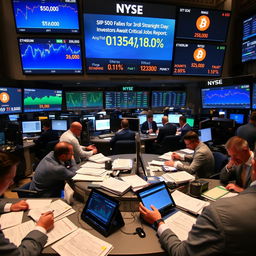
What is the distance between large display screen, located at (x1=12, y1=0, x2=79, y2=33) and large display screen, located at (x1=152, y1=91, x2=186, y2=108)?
12.4 ft

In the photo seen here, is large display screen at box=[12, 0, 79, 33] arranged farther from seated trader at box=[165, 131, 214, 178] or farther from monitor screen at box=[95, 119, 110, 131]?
seated trader at box=[165, 131, 214, 178]

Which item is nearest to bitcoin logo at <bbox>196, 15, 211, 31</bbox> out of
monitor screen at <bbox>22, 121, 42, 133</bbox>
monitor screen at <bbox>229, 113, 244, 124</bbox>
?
monitor screen at <bbox>229, 113, 244, 124</bbox>

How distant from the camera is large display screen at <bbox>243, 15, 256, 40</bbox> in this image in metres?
4.18

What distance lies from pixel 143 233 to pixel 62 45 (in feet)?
12.8

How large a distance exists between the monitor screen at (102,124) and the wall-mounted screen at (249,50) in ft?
13.0

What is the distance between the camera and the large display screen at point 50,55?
3689mm

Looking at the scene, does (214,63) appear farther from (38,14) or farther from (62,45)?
(38,14)

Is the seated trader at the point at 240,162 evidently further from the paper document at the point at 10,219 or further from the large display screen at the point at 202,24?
the large display screen at the point at 202,24

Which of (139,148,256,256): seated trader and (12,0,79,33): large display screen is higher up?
(12,0,79,33): large display screen

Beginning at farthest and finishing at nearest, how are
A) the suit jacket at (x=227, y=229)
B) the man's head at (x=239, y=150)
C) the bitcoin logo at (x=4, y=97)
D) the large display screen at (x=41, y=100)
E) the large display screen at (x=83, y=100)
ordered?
1. the large display screen at (x=83, y=100)
2. the large display screen at (x=41, y=100)
3. the bitcoin logo at (x=4, y=97)
4. the man's head at (x=239, y=150)
5. the suit jacket at (x=227, y=229)

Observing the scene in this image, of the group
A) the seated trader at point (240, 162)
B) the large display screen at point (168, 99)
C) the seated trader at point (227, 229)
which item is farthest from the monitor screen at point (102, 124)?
the seated trader at point (227, 229)

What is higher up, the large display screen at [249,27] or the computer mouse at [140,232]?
the large display screen at [249,27]

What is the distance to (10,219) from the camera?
1.41 m

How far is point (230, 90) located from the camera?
14.0 feet
